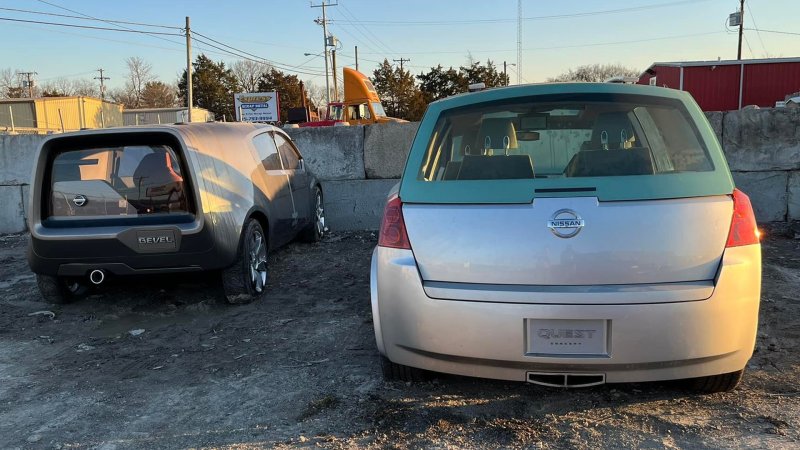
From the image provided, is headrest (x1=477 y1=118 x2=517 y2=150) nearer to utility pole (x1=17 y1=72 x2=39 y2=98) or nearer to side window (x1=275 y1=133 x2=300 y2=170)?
side window (x1=275 y1=133 x2=300 y2=170)

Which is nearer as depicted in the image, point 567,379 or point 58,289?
point 567,379

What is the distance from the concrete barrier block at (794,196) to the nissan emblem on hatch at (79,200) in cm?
795

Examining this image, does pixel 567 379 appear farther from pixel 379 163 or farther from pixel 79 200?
pixel 379 163

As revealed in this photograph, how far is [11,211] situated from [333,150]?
16.6 feet

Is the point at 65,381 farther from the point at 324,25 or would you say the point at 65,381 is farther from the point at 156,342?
the point at 324,25

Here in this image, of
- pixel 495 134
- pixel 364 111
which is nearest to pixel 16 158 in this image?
pixel 495 134

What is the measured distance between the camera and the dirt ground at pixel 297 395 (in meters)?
2.74

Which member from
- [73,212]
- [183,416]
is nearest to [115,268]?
[73,212]

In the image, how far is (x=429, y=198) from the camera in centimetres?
283

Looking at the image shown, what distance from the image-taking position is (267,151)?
6.15 metres

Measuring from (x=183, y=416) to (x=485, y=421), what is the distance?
1601 millimetres

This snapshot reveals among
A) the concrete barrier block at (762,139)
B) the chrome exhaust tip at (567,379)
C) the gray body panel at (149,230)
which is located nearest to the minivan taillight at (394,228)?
the chrome exhaust tip at (567,379)

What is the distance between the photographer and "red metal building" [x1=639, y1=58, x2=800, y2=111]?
28906mm

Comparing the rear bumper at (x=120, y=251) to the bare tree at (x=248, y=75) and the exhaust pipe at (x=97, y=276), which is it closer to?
the exhaust pipe at (x=97, y=276)
